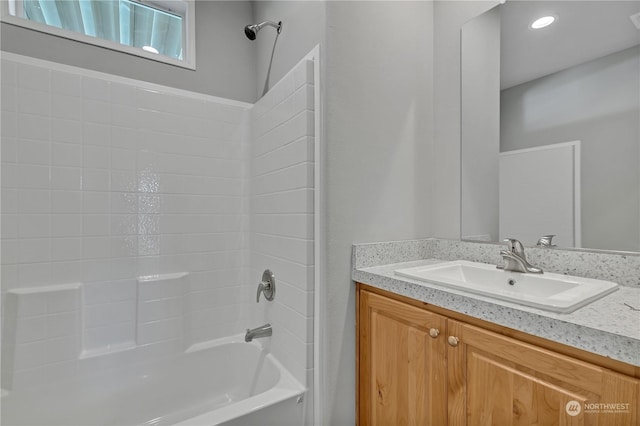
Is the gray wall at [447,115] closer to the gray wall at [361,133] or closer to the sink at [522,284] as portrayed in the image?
the gray wall at [361,133]

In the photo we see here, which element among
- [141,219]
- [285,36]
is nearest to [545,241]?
[285,36]

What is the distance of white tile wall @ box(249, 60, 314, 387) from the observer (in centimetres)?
125

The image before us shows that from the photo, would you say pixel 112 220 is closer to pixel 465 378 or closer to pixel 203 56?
pixel 203 56

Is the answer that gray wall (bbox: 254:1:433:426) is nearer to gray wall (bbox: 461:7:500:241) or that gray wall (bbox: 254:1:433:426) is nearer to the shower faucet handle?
gray wall (bbox: 461:7:500:241)

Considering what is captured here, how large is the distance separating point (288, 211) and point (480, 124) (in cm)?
100

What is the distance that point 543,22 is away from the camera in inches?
47.1

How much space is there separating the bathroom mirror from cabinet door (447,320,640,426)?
0.59 meters

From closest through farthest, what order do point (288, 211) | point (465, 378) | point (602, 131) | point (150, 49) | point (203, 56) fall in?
1. point (465, 378)
2. point (602, 131)
3. point (288, 211)
4. point (150, 49)
5. point (203, 56)

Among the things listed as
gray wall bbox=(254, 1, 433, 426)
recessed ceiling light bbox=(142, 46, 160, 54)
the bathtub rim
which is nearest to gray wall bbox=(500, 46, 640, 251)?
gray wall bbox=(254, 1, 433, 426)

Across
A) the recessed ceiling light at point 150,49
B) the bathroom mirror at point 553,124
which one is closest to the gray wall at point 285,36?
the recessed ceiling light at point 150,49

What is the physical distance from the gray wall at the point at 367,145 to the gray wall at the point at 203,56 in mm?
966

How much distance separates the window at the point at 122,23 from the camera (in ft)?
4.94

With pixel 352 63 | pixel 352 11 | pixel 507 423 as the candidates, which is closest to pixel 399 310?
pixel 507 423

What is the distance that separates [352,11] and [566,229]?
1241mm
